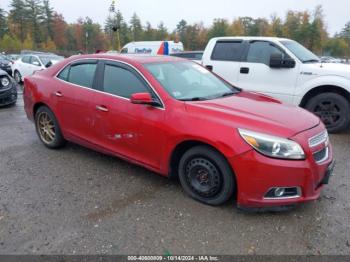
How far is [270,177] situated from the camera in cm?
301

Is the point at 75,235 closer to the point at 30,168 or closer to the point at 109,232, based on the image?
the point at 109,232

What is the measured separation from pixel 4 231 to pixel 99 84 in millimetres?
2078

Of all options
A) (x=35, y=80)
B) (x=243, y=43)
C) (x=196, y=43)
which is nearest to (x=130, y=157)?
(x=35, y=80)

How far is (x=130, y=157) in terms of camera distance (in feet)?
13.3

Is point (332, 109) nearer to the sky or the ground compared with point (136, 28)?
nearer to the ground

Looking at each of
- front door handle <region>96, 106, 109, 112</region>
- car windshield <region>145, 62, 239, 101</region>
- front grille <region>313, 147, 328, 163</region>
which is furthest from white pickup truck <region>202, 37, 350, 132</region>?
front door handle <region>96, 106, 109, 112</region>

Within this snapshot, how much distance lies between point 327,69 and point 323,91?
0.43m

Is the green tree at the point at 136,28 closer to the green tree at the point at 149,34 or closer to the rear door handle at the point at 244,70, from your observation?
the green tree at the point at 149,34

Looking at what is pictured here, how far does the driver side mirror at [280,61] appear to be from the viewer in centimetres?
649

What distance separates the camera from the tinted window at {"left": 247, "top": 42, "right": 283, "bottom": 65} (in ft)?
22.5

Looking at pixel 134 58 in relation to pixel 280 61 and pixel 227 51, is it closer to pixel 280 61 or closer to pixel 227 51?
pixel 280 61

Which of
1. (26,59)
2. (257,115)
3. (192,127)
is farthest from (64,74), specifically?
(26,59)

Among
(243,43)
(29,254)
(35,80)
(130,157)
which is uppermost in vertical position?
(243,43)

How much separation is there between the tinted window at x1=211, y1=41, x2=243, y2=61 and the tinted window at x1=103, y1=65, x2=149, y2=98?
3809 millimetres
